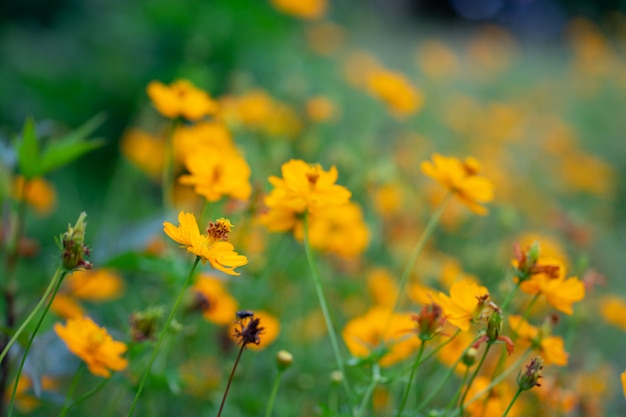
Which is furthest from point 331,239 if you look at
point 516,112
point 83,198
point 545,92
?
point 545,92

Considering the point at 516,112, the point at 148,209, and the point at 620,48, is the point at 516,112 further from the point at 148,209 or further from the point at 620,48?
the point at 620,48

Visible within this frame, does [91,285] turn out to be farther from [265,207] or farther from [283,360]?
[283,360]

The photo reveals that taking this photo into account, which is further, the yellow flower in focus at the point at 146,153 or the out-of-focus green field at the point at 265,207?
the yellow flower in focus at the point at 146,153

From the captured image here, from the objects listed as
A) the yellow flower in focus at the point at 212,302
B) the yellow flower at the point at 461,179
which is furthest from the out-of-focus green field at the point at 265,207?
the yellow flower at the point at 461,179

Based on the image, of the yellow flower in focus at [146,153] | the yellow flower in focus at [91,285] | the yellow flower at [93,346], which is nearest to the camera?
the yellow flower at [93,346]

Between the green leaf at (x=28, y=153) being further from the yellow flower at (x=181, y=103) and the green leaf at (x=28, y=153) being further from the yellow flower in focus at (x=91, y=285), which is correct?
the yellow flower in focus at (x=91, y=285)

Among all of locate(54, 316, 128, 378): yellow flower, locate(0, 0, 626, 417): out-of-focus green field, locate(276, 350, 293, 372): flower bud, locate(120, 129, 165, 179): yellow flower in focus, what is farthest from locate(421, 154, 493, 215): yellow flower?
locate(120, 129, 165, 179): yellow flower in focus

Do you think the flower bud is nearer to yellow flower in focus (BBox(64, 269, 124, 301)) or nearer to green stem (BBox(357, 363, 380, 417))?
green stem (BBox(357, 363, 380, 417))
